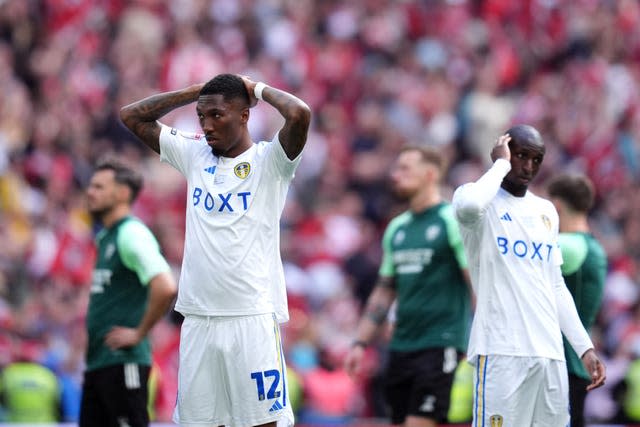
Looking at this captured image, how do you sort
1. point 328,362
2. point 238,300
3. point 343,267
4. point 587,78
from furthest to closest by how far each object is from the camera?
point 587,78
point 343,267
point 328,362
point 238,300

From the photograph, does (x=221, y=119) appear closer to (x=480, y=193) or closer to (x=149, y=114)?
(x=149, y=114)

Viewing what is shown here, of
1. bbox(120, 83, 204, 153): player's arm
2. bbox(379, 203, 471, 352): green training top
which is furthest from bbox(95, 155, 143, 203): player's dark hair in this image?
bbox(379, 203, 471, 352): green training top

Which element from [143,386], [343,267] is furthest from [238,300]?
[343,267]

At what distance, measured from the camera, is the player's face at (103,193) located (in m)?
9.41

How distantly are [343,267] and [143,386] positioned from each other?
7.66 metres

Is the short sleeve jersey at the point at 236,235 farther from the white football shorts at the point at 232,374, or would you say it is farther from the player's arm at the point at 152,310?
the player's arm at the point at 152,310

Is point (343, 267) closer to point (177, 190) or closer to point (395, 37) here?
point (177, 190)

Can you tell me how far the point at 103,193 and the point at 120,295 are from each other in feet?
2.69

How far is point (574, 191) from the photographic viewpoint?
356 inches

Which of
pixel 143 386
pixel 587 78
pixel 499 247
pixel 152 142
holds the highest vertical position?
pixel 587 78

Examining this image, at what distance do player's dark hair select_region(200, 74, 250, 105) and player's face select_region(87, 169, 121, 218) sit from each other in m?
2.24

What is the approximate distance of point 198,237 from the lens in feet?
24.2

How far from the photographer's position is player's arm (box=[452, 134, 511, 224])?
7.32m

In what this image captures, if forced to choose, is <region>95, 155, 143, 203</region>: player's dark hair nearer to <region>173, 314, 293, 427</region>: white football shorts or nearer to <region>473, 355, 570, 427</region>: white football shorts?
<region>173, 314, 293, 427</region>: white football shorts
